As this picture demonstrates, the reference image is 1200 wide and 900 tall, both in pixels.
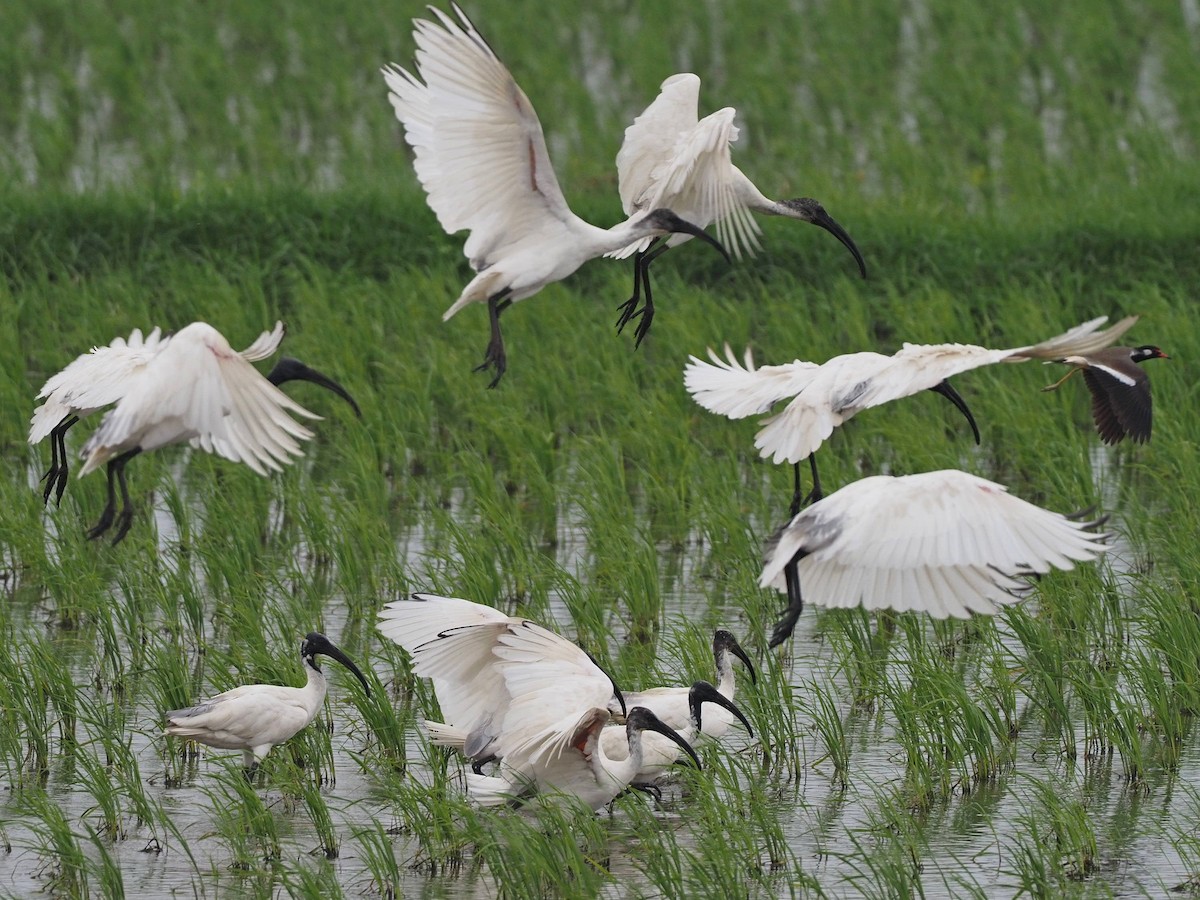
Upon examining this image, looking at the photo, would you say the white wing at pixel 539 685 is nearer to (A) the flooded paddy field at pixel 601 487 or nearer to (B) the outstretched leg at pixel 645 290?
(A) the flooded paddy field at pixel 601 487

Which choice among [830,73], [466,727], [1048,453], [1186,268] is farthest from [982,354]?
[830,73]

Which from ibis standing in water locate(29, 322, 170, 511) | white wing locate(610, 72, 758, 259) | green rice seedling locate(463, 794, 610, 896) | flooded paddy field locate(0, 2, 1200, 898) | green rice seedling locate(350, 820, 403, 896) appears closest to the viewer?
green rice seedling locate(463, 794, 610, 896)

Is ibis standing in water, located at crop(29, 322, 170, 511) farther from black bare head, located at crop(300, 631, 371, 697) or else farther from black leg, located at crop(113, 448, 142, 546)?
black bare head, located at crop(300, 631, 371, 697)

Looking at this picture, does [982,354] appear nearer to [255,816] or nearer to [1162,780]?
[1162,780]

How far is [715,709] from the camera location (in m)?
7.40

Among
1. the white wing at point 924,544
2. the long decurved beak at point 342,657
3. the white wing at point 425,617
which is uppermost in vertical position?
the white wing at point 924,544

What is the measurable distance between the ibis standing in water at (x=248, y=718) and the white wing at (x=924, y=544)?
1.54 metres

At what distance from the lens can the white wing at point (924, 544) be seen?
6586 mm

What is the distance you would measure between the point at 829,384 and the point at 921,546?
3.54 feet

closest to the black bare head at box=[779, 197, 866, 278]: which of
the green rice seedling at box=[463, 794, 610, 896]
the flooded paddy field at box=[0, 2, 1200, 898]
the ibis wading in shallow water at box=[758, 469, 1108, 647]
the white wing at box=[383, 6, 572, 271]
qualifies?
the white wing at box=[383, 6, 572, 271]

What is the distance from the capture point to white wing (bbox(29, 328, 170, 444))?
26.7 ft

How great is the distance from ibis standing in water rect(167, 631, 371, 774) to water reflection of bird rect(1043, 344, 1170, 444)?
264 centimetres

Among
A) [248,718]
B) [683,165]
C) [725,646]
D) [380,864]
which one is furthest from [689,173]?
[380,864]

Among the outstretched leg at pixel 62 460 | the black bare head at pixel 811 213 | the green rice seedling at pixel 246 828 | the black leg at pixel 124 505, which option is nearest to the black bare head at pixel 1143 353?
the black bare head at pixel 811 213
